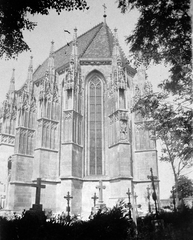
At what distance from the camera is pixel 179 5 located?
6.58m

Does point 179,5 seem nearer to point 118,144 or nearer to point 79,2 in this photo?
point 79,2

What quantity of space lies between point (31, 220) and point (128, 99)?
54.9 ft

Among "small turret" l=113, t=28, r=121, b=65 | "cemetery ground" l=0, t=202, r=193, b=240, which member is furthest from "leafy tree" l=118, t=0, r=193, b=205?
"small turret" l=113, t=28, r=121, b=65

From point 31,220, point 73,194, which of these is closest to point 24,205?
point 73,194

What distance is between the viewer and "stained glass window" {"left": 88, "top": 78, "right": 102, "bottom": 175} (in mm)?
20047

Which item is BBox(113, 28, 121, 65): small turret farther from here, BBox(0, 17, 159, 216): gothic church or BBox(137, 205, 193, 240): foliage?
BBox(137, 205, 193, 240): foliage

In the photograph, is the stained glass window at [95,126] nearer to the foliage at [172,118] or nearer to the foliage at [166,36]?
the foliage at [172,118]

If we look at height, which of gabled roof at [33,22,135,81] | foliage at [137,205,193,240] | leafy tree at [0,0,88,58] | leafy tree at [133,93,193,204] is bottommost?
foliage at [137,205,193,240]

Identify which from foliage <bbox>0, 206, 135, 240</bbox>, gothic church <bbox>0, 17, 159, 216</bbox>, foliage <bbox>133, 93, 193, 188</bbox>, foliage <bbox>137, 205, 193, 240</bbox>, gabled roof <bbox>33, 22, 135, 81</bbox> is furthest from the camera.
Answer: gabled roof <bbox>33, 22, 135, 81</bbox>

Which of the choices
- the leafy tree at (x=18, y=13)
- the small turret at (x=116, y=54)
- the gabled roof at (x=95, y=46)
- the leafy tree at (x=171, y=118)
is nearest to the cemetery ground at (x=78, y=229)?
the leafy tree at (x=171, y=118)

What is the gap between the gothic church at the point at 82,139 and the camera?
17969mm

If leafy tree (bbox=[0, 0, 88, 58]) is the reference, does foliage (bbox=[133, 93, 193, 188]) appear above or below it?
below

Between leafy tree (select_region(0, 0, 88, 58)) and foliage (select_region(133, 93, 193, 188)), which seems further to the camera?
foliage (select_region(133, 93, 193, 188))

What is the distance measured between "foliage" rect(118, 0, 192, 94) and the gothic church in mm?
10539
